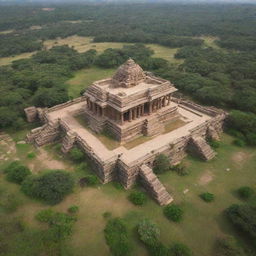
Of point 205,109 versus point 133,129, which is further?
point 205,109

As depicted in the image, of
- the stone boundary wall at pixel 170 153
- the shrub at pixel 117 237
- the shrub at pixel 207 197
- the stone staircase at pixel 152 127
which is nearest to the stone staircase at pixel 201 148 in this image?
the stone boundary wall at pixel 170 153

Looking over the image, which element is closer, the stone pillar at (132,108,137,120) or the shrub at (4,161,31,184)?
the shrub at (4,161,31,184)

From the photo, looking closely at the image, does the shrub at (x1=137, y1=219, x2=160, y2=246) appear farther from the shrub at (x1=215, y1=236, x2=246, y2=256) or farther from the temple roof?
the temple roof

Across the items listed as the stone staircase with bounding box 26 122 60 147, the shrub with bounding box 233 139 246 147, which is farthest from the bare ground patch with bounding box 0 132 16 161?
the shrub with bounding box 233 139 246 147

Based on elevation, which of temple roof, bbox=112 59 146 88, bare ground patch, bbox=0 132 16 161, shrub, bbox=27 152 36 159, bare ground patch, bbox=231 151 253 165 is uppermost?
temple roof, bbox=112 59 146 88

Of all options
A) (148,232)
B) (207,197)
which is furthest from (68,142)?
(207,197)

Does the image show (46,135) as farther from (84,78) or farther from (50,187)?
(84,78)
